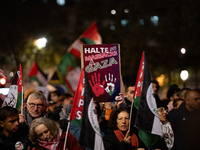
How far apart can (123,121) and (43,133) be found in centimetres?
111

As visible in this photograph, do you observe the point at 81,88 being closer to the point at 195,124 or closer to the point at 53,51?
the point at 195,124

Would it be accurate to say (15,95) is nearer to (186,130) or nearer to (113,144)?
(113,144)

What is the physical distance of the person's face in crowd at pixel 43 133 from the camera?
4.32 metres

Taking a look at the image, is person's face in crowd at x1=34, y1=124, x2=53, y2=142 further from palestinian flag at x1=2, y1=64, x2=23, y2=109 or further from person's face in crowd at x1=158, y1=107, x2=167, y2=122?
person's face in crowd at x1=158, y1=107, x2=167, y2=122

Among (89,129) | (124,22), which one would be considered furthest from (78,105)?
(124,22)

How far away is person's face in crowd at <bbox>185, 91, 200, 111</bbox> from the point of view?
5.93 metres

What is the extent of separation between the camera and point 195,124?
230 inches

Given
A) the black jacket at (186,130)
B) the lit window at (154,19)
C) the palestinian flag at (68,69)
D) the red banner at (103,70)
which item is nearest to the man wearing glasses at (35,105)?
A: the red banner at (103,70)

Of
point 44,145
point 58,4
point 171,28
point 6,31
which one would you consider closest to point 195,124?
point 44,145

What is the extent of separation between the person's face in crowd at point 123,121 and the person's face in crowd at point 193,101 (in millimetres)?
1558

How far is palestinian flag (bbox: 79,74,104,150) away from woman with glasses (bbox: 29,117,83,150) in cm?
32

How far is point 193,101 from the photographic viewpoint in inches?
233

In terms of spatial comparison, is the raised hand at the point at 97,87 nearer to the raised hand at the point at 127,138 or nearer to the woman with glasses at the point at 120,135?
the woman with glasses at the point at 120,135

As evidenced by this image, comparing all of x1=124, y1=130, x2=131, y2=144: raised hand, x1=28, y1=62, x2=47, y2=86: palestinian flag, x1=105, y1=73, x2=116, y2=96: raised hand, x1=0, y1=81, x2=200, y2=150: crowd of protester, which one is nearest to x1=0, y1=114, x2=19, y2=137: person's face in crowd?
x1=0, y1=81, x2=200, y2=150: crowd of protester
